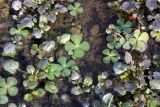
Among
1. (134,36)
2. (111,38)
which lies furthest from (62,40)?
(134,36)

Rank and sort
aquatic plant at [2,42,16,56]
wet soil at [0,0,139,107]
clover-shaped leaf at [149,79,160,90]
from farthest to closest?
aquatic plant at [2,42,16,56] < wet soil at [0,0,139,107] < clover-shaped leaf at [149,79,160,90]

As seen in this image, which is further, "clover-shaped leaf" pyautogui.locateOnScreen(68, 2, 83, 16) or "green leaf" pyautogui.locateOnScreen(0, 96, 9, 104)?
"clover-shaped leaf" pyautogui.locateOnScreen(68, 2, 83, 16)

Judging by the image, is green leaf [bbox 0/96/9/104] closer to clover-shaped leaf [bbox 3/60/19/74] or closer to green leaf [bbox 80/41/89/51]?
clover-shaped leaf [bbox 3/60/19/74]

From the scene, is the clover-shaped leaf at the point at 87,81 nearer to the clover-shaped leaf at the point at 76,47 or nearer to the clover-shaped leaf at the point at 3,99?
the clover-shaped leaf at the point at 76,47

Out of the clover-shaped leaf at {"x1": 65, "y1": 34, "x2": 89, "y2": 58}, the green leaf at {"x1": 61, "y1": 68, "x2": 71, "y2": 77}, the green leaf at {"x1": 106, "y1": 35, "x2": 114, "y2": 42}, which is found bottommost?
the green leaf at {"x1": 61, "y1": 68, "x2": 71, "y2": 77}

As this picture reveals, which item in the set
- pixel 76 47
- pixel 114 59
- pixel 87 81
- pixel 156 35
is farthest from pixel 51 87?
pixel 156 35

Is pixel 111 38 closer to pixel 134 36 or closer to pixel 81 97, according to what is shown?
pixel 134 36

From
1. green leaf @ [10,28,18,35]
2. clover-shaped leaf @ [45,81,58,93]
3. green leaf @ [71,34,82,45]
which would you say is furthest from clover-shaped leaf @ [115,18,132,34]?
green leaf @ [10,28,18,35]
